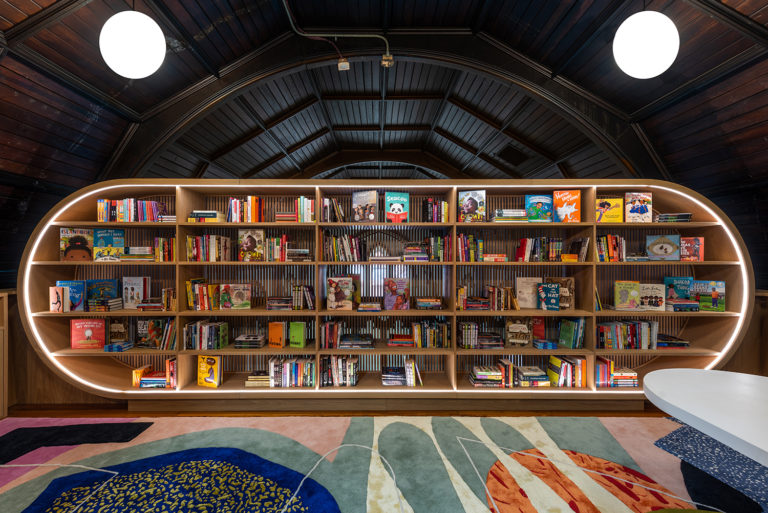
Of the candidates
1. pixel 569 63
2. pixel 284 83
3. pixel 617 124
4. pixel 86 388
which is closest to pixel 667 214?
pixel 617 124

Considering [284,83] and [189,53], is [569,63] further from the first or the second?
[189,53]

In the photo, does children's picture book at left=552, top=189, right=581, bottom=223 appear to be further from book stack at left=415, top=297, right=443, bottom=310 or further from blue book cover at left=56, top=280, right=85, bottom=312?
blue book cover at left=56, top=280, right=85, bottom=312

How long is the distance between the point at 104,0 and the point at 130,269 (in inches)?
94.8

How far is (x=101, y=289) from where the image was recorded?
307cm


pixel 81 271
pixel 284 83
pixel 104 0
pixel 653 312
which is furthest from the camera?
pixel 284 83

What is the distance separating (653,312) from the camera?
2.93 metres

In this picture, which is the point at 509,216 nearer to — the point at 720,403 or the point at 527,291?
the point at 527,291

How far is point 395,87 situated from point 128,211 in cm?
358

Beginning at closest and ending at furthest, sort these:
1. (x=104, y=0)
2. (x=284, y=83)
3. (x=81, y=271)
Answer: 1. (x=104, y=0)
2. (x=81, y=271)
3. (x=284, y=83)

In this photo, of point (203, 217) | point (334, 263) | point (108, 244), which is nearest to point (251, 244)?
point (203, 217)

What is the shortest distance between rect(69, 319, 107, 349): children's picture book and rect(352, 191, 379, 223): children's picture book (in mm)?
2789

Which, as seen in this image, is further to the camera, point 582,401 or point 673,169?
point 673,169

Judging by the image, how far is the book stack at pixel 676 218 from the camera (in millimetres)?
2924

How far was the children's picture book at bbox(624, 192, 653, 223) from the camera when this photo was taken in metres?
2.91
